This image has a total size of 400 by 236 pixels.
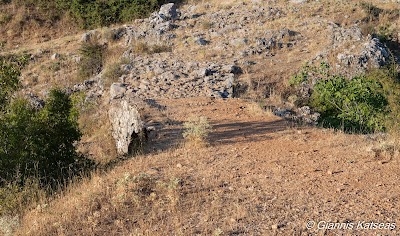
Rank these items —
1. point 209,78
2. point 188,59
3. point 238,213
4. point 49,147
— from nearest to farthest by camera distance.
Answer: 1. point 238,213
2. point 49,147
3. point 209,78
4. point 188,59

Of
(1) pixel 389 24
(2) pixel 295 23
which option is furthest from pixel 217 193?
(1) pixel 389 24

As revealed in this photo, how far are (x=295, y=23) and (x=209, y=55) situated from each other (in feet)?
11.3

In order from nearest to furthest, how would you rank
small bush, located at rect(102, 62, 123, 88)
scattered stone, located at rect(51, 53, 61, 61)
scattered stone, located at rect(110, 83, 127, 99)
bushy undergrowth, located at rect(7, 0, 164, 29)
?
scattered stone, located at rect(110, 83, 127, 99) < small bush, located at rect(102, 62, 123, 88) < scattered stone, located at rect(51, 53, 61, 61) < bushy undergrowth, located at rect(7, 0, 164, 29)

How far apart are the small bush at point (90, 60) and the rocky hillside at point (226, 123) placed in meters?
0.05

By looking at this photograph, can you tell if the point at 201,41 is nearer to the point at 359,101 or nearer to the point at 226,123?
the point at 226,123

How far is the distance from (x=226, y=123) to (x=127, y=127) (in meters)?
1.56

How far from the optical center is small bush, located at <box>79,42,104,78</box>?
41.7ft

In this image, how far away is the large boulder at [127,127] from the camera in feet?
20.8

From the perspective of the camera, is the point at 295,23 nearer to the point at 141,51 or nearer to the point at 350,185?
the point at 141,51

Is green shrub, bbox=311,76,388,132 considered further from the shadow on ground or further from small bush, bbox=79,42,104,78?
small bush, bbox=79,42,104,78

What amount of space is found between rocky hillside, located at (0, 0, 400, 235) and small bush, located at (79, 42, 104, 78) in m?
0.05

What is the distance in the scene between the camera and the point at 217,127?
6574mm

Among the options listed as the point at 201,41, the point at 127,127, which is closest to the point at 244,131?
the point at 127,127

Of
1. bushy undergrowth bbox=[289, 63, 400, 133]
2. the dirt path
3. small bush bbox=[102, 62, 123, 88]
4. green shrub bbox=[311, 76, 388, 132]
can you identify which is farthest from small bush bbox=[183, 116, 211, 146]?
small bush bbox=[102, 62, 123, 88]
